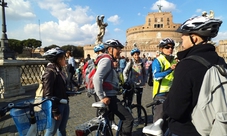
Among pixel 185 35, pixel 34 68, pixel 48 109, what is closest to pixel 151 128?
pixel 185 35

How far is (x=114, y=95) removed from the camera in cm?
319

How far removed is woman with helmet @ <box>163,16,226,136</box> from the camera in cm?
156

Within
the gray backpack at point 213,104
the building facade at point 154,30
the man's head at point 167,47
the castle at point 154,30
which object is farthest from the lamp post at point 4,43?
the building facade at point 154,30

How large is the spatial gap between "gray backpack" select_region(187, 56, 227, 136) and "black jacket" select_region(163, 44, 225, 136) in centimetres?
8

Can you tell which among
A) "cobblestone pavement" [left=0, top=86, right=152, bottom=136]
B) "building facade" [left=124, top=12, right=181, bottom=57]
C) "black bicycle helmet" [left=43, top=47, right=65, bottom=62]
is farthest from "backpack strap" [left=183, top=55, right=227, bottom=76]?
"building facade" [left=124, top=12, right=181, bottom=57]

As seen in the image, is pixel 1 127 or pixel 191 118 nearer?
pixel 191 118

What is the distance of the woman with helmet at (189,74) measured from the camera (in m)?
1.56

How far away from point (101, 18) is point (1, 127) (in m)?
16.4

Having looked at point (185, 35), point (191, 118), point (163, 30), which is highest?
point (163, 30)

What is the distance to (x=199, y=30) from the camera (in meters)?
1.75

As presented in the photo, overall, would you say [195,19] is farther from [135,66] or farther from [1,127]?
[1,127]

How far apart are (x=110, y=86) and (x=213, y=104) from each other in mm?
1893

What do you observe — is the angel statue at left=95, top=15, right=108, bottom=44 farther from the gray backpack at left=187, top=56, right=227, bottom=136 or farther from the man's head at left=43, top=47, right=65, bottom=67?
the gray backpack at left=187, top=56, right=227, bottom=136

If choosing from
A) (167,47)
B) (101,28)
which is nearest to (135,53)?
(167,47)
